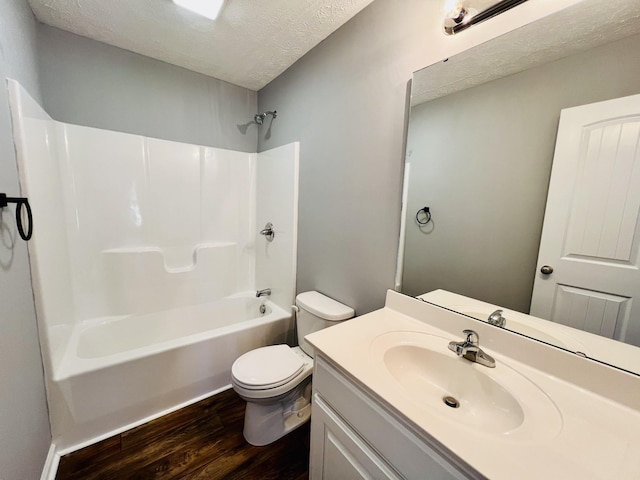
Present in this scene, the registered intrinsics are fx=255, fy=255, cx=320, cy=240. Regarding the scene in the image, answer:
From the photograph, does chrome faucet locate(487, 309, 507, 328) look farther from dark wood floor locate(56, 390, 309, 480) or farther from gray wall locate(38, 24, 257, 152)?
gray wall locate(38, 24, 257, 152)

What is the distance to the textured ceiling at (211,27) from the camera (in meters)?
1.36

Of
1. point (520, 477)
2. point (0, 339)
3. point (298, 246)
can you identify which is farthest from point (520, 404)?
point (0, 339)

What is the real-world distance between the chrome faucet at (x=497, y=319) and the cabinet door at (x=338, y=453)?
24.8 inches

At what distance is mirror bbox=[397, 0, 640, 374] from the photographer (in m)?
0.77

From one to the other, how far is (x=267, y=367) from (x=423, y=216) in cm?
117

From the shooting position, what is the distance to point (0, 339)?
0.89 m

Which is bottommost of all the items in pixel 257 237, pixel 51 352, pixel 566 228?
pixel 51 352

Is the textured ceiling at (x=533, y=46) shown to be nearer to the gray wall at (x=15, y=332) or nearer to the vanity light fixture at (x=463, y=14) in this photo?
the vanity light fixture at (x=463, y=14)

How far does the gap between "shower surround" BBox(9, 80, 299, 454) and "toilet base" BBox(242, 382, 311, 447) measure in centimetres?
49

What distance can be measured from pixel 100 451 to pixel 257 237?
5.63ft

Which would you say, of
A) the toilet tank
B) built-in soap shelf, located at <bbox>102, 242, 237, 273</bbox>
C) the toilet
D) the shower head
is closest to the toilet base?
the toilet

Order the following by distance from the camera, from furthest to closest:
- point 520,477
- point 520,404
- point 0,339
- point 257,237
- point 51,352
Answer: point 257,237
point 51,352
point 0,339
point 520,404
point 520,477

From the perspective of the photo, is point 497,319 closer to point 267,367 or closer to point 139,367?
point 267,367

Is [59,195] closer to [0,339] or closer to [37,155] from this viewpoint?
[37,155]
